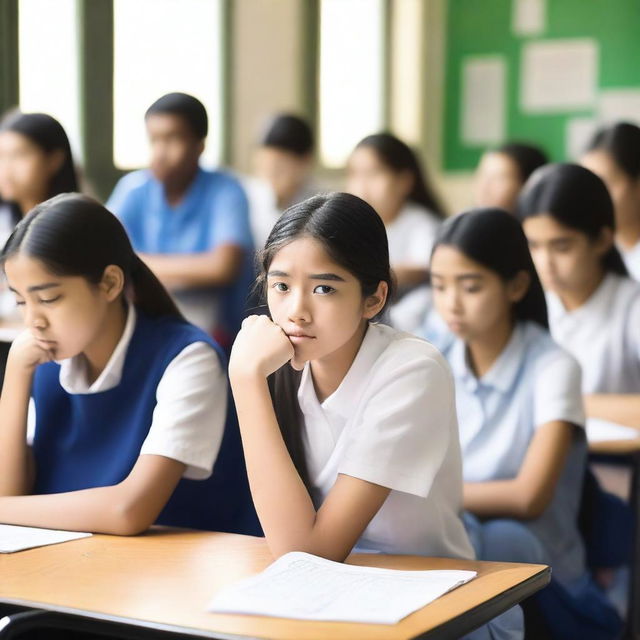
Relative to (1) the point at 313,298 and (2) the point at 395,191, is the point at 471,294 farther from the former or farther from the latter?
(2) the point at 395,191

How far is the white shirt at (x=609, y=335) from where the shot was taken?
→ 2.91 metres

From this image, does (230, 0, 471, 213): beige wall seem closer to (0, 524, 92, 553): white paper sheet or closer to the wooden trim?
the wooden trim

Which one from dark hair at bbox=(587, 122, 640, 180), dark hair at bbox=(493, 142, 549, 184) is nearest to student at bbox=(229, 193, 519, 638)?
dark hair at bbox=(587, 122, 640, 180)

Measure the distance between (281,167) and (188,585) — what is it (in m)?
3.71

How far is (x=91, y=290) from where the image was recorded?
187cm

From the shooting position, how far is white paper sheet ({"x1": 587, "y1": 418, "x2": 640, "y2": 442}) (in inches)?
95.0

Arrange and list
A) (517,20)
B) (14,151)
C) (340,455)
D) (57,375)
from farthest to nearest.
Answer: (517,20) < (14,151) < (57,375) < (340,455)

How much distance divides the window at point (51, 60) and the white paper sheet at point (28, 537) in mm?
3314

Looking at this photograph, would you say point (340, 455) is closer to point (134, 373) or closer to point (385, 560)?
point (385, 560)

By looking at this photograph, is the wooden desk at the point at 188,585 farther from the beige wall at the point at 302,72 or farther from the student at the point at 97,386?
the beige wall at the point at 302,72

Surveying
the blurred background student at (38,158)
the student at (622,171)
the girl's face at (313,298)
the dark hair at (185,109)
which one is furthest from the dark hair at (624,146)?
the girl's face at (313,298)

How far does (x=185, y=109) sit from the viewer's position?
3.76 meters

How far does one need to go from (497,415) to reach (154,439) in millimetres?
828

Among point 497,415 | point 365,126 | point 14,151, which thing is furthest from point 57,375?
point 365,126
